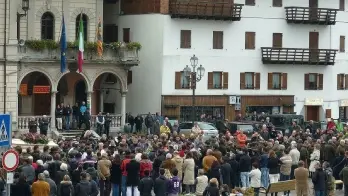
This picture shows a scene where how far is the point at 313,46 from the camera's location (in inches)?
3155

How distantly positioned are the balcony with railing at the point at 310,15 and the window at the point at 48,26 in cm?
1876

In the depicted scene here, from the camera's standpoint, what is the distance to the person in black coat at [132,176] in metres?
41.1

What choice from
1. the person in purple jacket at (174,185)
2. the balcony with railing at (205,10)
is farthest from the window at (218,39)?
the person in purple jacket at (174,185)

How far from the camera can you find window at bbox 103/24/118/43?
244 ft

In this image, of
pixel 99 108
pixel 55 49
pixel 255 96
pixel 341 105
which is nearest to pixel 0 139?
pixel 55 49

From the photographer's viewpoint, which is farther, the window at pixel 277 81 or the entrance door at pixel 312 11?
the entrance door at pixel 312 11

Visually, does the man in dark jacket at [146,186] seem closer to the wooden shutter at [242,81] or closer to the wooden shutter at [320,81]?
the wooden shutter at [242,81]

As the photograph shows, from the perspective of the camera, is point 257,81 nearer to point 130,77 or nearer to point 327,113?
point 327,113

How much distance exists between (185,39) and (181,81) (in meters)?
2.85

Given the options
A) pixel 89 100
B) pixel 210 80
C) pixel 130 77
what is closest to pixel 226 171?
pixel 89 100

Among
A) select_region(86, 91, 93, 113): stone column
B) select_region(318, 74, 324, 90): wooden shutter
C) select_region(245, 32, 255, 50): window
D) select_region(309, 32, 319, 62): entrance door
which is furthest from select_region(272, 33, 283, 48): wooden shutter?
select_region(86, 91, 93, 113): stone column

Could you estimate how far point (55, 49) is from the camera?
6588 centimetres

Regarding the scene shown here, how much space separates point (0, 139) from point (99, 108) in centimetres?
4105

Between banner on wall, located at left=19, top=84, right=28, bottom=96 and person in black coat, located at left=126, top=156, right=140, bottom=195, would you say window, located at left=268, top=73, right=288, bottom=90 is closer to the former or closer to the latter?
banner on wall, located at left=19, top=84, right=28, bottom=96
